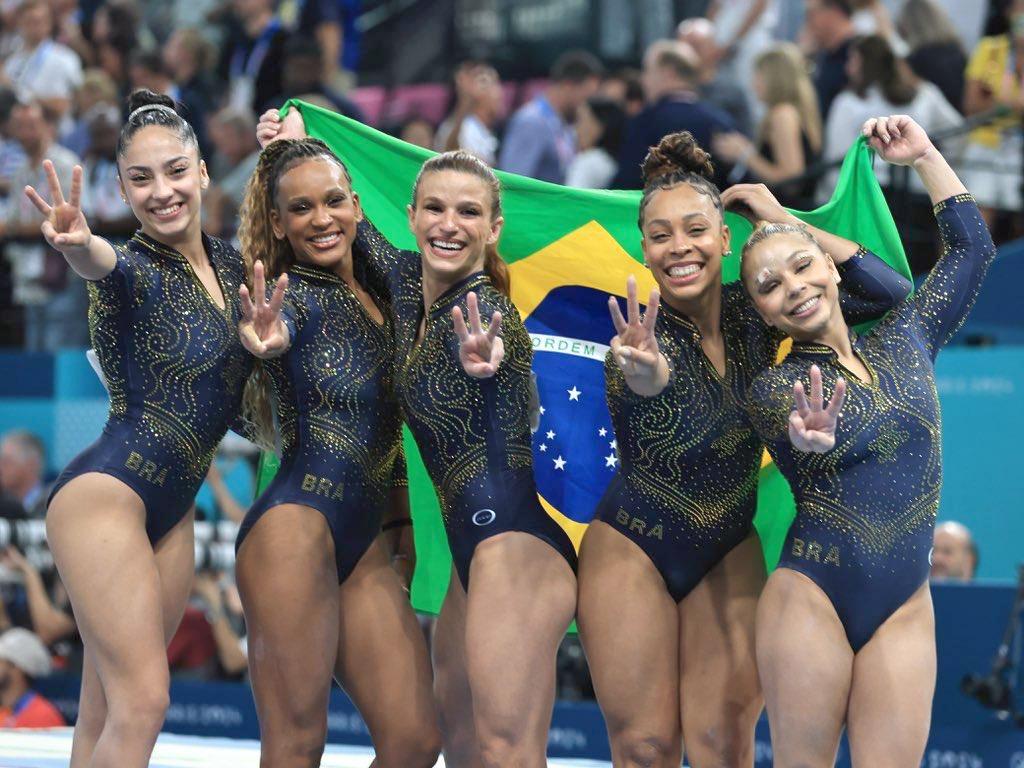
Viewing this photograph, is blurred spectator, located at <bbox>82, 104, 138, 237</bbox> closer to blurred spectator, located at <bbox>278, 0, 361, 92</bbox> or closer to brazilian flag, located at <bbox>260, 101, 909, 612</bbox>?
blurred spectator, located at <bbox>278, 0, 361, 92</bbox>

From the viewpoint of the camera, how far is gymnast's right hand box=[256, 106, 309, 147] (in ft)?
15.6

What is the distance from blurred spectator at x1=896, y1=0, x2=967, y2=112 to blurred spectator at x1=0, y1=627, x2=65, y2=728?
5113 millimetres

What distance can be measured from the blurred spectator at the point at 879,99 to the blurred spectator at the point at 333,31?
3229 mm

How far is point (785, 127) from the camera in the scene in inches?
294

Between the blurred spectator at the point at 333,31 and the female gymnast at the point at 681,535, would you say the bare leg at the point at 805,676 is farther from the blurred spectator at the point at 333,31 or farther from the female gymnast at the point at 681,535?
the blurred spectator at the point at 333,31

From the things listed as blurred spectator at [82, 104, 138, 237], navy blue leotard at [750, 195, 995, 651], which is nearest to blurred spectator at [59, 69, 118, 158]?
blurred spectator at [82, 104, 138, 237]

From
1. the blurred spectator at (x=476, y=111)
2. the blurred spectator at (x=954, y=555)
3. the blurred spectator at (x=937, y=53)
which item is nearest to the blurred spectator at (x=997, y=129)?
the blurred spectator at (x=937, y=53)

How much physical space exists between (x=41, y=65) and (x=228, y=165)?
240 centimetres

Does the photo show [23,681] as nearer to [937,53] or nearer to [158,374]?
[158,374]

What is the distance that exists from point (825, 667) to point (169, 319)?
6.15 feet

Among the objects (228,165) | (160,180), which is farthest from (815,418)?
(228,165)

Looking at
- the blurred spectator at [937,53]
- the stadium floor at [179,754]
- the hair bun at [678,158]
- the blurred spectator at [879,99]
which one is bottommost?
the stadium floor at [179,754]

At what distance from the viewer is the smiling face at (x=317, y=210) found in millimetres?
4203

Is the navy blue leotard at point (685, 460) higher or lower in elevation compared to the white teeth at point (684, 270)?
lower
